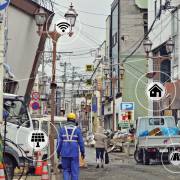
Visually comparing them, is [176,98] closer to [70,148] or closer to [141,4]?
[70,148]

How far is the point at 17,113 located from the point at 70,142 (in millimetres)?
3287

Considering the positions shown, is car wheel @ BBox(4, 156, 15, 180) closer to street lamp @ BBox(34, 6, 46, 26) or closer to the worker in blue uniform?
the worker in blue uniform

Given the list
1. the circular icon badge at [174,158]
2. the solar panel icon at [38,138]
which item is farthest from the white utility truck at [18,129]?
the circular icon badge at [174,158]

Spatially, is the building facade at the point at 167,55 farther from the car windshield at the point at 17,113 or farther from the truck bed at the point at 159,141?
the car windshield at the point at 17,113

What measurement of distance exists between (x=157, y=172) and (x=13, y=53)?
393 inches

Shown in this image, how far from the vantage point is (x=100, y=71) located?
2470 inches

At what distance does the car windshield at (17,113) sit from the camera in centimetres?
1188

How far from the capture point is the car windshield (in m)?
11.9

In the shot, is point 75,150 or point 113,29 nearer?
point 75,150

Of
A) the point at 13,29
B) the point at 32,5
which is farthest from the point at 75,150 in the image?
the point at 32,5

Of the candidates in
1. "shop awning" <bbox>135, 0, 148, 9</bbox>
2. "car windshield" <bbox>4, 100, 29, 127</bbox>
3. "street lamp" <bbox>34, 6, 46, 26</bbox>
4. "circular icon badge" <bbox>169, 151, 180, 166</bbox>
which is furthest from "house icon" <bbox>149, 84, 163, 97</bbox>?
"shop awning" <bbox>135, 0, 148, 9</bbox>

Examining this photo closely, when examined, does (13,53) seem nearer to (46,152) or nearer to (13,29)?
(13,29)

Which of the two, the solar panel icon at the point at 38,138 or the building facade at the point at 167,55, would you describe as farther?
the building facade at the point at 167,55

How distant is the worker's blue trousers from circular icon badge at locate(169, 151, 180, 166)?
25.7ft
